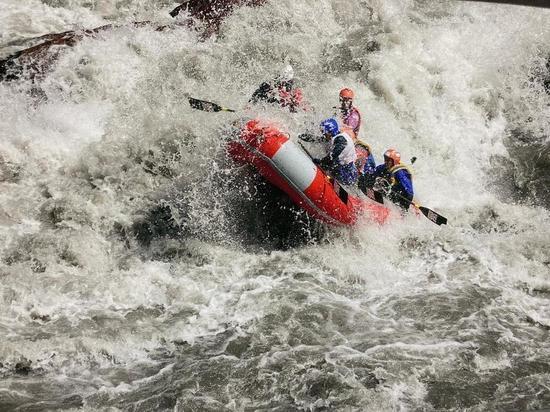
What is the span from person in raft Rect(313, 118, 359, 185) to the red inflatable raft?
0.20 m

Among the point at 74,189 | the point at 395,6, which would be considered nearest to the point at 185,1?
the point at 395,6

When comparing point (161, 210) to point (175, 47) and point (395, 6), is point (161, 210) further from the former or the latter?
point (395, 6)

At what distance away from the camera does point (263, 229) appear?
6.87 metres

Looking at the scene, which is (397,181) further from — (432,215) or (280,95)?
(280,95)

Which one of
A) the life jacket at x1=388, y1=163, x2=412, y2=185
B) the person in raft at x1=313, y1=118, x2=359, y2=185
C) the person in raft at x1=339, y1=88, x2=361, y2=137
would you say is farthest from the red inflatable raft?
the person in raft at x1=339, y1=88, x2=361, y2=137

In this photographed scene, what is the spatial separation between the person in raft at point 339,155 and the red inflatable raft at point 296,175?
20 cm

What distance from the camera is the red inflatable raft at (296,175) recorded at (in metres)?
6.32

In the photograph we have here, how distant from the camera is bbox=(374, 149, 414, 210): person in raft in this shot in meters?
6.85

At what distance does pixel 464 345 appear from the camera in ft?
17.1

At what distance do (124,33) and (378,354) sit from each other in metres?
6.89

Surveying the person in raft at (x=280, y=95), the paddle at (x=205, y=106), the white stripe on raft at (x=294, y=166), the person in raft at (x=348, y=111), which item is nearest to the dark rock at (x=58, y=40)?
the person in raft at (x=280, y=95)

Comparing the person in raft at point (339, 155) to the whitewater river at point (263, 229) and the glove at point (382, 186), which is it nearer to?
the glove at point (382, 186)

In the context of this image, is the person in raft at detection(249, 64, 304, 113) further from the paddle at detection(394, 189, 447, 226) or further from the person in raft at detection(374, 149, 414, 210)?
the paddle at detection(394, 189, 447, 226)

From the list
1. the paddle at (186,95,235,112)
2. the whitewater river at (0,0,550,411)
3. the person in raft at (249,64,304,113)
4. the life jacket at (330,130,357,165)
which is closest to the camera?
the whitewater river at (0,0,550,411)
